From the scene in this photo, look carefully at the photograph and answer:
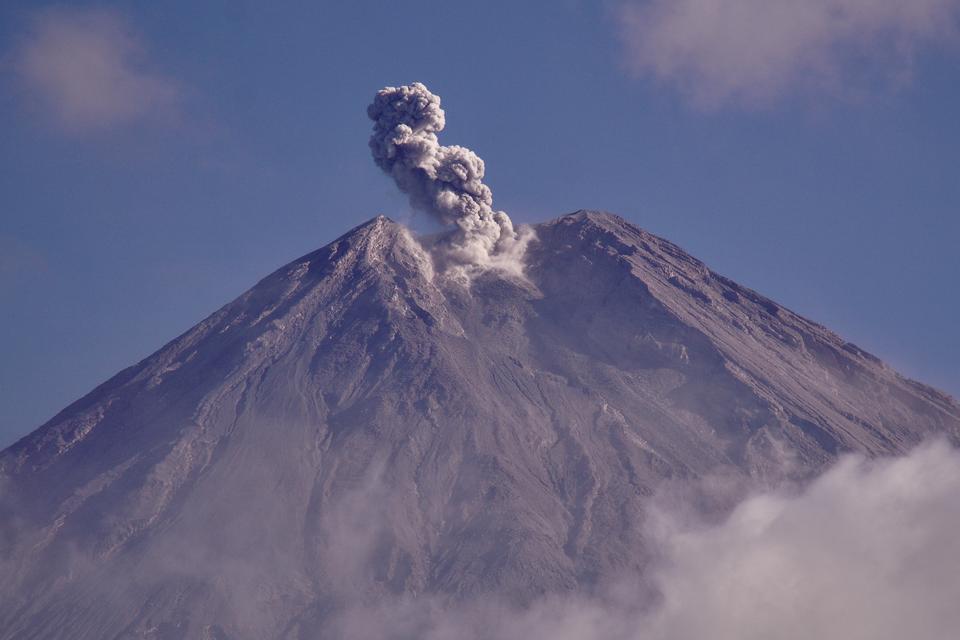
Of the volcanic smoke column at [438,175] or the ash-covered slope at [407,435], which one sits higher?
the volcanic smoke column at [438,175]

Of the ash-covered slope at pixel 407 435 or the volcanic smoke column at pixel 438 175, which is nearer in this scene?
the ash-covered slope at pixel 407 435

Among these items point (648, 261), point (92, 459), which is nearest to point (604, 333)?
point (648, 261)

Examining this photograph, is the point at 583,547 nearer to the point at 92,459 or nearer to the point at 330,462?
the point at 330,462

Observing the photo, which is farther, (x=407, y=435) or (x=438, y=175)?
(x=438, y=175)

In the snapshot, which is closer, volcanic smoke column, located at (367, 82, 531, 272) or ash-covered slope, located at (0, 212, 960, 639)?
ash-covered slope, located at (0, 212, 960, 639)

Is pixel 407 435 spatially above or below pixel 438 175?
below
